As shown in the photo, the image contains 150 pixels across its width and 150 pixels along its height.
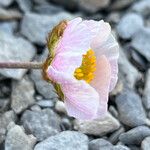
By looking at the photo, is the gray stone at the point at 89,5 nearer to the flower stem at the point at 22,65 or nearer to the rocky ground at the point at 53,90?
the rocky ground at the point at 53,90

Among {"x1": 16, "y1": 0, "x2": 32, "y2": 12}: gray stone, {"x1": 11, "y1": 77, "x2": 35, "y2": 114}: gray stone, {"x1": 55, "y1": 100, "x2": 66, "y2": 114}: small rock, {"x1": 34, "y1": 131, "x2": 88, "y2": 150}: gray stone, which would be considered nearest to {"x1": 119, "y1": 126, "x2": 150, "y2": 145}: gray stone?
{"x1": 34, "y1": 131, "x2": 88, "y2": 150}: gray stone

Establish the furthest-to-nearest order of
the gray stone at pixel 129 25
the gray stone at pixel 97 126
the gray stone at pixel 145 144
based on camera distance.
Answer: the gray stone at pixel 129 25, the gray stone at pixel 97 126, the gray stone at pixel 145 144

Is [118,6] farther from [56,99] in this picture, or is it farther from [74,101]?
[74,101]

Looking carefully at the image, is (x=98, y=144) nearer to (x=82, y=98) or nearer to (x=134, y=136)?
(x=134, y=136)

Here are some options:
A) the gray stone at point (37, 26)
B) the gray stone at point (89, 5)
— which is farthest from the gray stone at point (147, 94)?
the gray stone at point (89, 5)

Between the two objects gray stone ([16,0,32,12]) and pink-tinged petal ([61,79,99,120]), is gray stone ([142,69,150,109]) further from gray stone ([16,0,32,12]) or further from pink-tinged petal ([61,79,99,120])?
gray stone ([16,0,32,12])

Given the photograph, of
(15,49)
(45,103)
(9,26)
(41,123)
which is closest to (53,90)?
(45,103)
